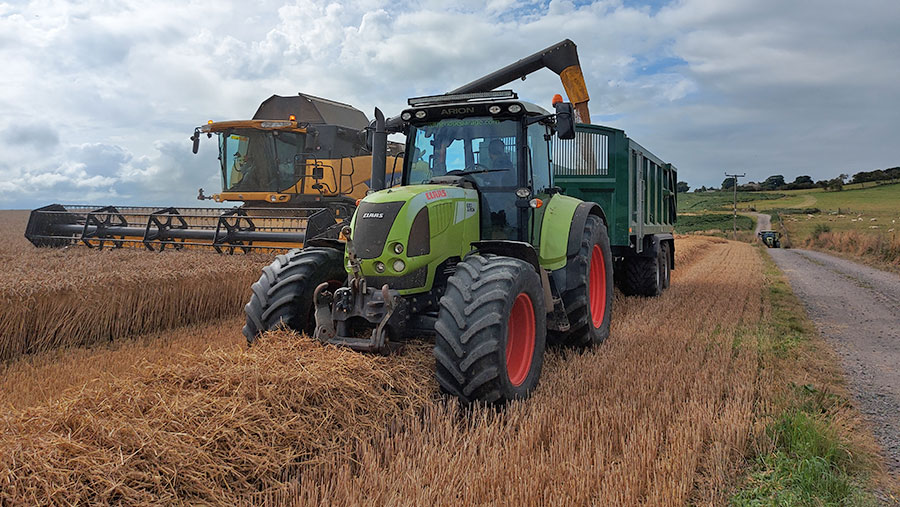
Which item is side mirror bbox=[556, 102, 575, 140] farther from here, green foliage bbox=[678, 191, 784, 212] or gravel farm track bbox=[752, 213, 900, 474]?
green foliage bbox=[678, 191, 784, 212]

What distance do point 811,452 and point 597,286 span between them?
3255 millimetres

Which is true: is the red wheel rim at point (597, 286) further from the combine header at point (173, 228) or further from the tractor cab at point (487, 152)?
the combine header at point (173, 228)

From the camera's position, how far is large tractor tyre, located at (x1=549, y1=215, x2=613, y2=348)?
5.66 metres

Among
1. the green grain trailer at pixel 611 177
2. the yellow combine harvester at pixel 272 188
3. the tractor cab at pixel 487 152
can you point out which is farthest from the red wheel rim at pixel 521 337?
the green grain trailer at pixel 611 177

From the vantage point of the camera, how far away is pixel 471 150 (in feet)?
17.7

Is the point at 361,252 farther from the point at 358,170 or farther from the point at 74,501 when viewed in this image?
the point at 358,170

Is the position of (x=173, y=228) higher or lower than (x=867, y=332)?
higher

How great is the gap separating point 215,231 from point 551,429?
779 centimetres

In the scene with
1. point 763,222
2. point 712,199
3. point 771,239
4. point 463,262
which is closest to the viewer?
point 463,262

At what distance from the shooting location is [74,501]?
7.95 feet

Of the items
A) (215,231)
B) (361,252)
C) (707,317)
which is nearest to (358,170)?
(215,231)

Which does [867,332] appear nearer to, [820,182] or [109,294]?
[109,294]

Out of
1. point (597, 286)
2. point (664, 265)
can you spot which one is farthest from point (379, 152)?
point (664, 265)

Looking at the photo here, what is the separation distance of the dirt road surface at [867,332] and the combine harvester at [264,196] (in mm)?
6100
